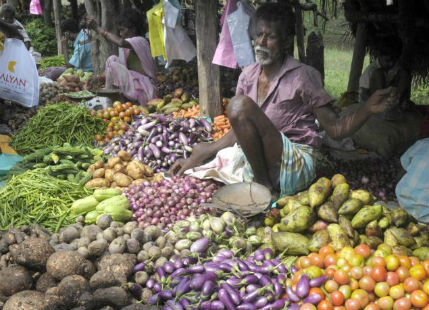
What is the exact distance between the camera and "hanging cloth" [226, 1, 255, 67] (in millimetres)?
5262

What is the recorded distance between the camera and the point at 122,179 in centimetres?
434

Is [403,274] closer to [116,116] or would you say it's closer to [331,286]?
[331,286]

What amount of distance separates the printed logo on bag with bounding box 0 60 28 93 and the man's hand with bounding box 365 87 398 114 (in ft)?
14.9

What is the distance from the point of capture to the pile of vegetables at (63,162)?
445 cm

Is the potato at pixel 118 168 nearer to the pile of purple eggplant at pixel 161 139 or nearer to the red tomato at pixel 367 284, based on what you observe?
the pile of purple eggplant at pixel 161 139

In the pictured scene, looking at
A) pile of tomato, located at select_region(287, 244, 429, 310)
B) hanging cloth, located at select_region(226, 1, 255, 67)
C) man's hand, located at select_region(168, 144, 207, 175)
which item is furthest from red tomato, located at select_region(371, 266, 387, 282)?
hanging cloth, located at select_region(226, 1, 255, 67)

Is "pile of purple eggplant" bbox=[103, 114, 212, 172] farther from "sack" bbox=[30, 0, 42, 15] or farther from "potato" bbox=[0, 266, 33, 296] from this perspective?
"sack" bbox=[30, 0, 42, 15]

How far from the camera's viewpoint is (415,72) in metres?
5.71

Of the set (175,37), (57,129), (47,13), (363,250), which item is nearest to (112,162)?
(57,129)

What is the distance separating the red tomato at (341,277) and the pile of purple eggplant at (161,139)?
2.60 m

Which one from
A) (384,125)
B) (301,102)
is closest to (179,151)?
(301,102)

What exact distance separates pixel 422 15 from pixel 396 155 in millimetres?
1487

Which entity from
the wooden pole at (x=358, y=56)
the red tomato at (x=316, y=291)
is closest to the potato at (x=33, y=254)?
the red tomato at (x=316, y=291)

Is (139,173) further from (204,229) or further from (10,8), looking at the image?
(10,8)
